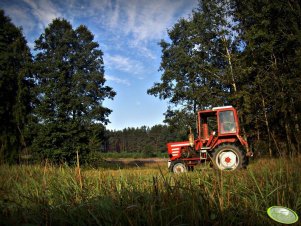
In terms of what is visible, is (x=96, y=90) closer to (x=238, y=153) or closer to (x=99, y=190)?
(x=238, y=153)

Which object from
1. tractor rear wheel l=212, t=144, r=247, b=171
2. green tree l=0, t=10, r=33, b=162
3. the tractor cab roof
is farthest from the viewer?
green tree l=0, t=10, r=33, b=162

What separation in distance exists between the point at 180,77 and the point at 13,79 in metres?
13.0

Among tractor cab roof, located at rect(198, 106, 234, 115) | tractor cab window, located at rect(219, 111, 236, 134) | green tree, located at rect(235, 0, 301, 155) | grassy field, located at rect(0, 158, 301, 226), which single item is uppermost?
green tree, located at rect(235, 0, 301, 155)

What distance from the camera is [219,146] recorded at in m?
10.3

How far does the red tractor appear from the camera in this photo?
9.95 m

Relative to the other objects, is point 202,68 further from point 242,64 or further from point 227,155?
point 227,155

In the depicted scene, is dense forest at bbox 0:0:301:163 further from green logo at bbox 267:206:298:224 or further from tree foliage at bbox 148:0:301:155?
green logo at bbox 267:206:298:224

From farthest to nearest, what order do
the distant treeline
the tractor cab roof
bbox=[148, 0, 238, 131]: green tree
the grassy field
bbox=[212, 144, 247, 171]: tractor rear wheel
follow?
the distant treeline, bbox=[148, 0, 238, 131]: green tree, the tractor cab roof, bbox=[212, 144, 247, 171]: tractor rear wheel, the grassy field

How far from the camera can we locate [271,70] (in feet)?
54.7

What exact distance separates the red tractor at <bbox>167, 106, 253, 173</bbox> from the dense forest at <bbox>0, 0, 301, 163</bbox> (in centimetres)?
71

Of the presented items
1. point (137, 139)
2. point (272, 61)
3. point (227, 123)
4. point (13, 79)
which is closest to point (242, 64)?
point (272, 61)

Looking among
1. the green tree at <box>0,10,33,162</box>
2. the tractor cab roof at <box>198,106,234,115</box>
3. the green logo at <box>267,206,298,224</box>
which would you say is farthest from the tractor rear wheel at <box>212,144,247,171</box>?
the green tree at <box>0,10,33,162</box>

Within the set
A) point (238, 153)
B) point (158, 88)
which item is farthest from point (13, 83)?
point (238, 153)

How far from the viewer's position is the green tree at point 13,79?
53.9 ft
